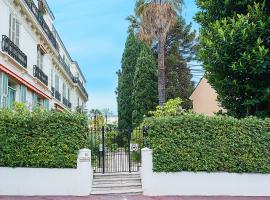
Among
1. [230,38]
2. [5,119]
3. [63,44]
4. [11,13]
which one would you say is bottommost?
[5,119]

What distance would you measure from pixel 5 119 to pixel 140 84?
1933 centimetres

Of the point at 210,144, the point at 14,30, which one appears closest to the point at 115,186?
the point at 210,144

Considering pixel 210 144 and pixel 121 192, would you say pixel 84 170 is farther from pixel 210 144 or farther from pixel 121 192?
pixel 210 144

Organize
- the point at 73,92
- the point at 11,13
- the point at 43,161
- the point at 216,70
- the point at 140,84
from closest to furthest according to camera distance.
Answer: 1. the point at 43,161
2. the point at 216,70
3. the point at 11,13
4. the point at 140,84
5. the point at 73,92

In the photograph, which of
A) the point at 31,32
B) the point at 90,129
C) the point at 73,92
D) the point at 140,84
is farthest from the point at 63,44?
the point at 90,129

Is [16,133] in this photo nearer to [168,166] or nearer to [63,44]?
[168,166]

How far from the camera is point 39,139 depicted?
13.6 m

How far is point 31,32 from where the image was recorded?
22359 mm

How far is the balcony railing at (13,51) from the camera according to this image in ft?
54.3

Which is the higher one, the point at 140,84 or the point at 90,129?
the point at 140,84

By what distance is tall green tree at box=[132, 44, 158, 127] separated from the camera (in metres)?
31.8

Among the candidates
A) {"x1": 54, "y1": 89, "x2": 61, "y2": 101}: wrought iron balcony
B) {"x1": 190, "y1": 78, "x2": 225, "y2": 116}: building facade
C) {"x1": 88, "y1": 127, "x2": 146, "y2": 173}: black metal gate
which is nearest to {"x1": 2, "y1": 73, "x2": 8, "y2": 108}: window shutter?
{"x1": 88, "y1": 127, "x2": 146, "y2": 173}: black metal gate

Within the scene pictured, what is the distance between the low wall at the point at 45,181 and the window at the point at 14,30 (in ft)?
24.9

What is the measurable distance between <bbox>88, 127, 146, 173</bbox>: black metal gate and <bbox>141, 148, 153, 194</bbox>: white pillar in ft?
2.84
